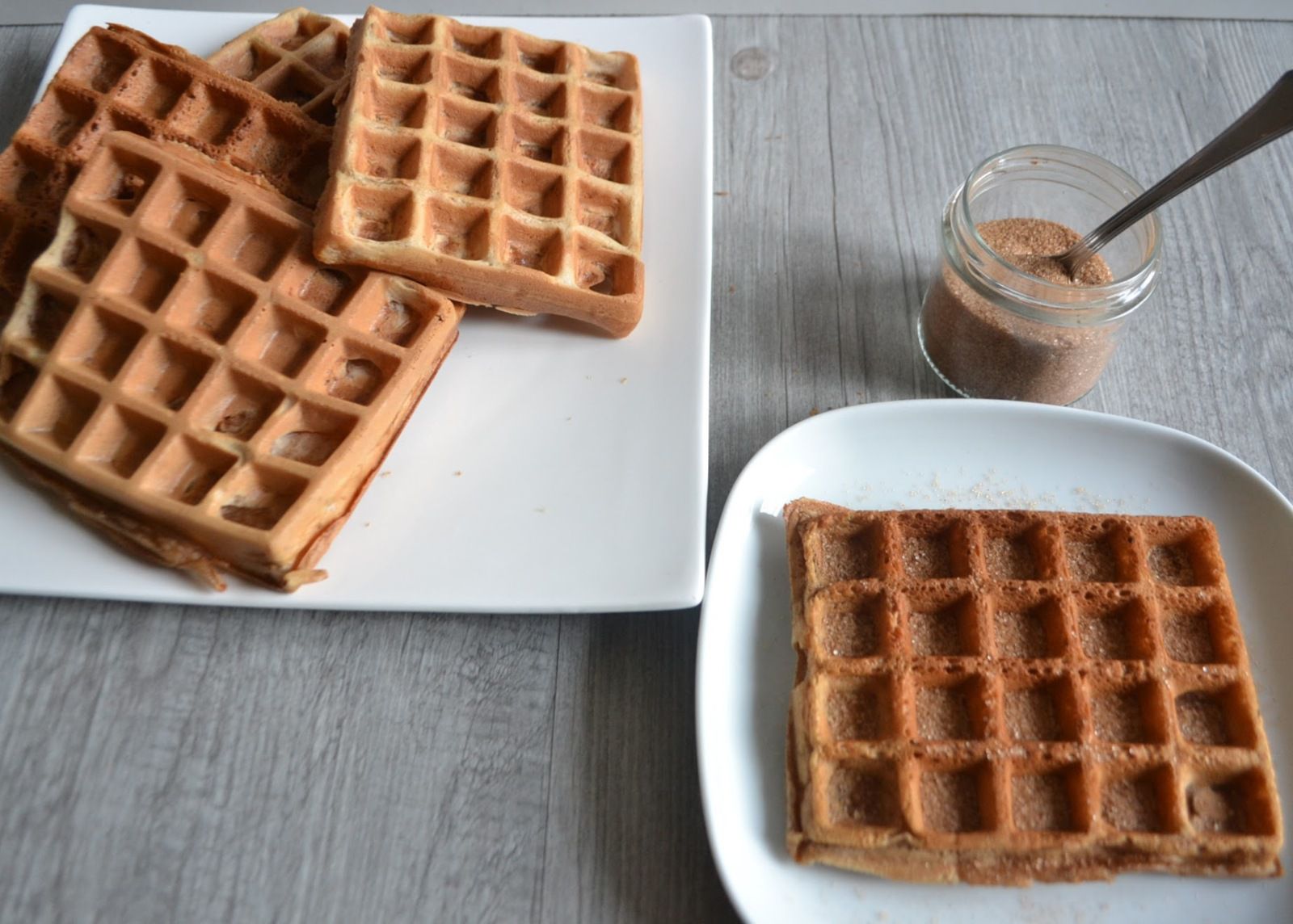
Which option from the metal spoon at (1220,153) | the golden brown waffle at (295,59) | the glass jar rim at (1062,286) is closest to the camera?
the metal spoon at (1220,153)

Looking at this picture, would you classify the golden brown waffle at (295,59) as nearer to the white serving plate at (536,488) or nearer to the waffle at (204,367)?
the waffle at (204,367)

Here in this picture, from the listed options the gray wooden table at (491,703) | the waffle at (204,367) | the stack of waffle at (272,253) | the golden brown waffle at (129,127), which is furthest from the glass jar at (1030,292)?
the golden brown waffle at (129,127)

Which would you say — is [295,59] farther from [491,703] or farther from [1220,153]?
[1220,153]

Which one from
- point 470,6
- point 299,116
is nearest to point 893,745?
point 299,116

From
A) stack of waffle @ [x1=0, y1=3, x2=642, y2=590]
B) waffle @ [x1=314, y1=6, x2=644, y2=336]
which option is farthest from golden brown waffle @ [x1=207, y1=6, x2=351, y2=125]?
waffle @ [x1=314, y1=6, x2=644, y2=336]

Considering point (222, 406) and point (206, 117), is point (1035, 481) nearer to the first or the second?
point (222, 406)

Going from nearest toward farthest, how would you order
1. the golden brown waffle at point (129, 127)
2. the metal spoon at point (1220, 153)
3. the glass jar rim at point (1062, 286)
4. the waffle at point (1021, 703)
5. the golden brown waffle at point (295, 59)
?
the waffle at point (1021, 703) → the metal spoon at point (1220, 153) → the glass jar rim at point (1062, 286) → the golden brown waffle at point (129, 127) → the golden brown waffle at point (295, 59)

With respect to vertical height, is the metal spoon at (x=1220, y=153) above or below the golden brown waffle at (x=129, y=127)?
below

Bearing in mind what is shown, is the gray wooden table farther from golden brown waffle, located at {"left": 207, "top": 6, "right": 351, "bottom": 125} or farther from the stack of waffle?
golden brown waffle, located at {"left": 207, "top": 6, "right": 351, "bottom": 125}
